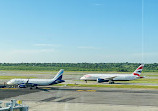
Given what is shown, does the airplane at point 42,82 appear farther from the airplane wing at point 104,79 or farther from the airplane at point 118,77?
the airplane at point 118,77

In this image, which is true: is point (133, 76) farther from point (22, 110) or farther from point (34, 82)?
point (22, 110)

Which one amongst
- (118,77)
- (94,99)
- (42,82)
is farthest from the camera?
(118,77)

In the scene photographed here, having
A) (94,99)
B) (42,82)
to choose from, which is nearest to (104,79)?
(42,82)

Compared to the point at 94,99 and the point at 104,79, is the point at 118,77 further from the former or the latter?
the point at 94,99

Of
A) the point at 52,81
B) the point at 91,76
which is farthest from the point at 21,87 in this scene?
the point at 91,76

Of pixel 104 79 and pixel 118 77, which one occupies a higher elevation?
pixel 118 77

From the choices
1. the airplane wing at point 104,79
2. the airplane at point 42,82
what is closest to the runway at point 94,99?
the airplane at point 42,82

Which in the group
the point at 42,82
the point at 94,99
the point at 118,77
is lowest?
the point at 94,99

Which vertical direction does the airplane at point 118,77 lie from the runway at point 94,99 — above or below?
above

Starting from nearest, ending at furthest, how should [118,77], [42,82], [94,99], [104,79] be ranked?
[94,99], [42,82], [118,77], [104,79]

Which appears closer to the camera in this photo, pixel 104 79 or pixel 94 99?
pixel 94 99

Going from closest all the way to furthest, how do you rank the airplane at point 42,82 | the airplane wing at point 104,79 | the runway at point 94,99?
the runway at point 94,99
the airplane at point 42,82
the airplane wing at point 104,79

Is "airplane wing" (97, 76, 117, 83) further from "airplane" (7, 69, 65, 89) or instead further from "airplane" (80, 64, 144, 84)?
"airplane" (7, 69, 65, 89)

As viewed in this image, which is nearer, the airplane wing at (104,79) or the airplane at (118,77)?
the airplane at (118,77)
